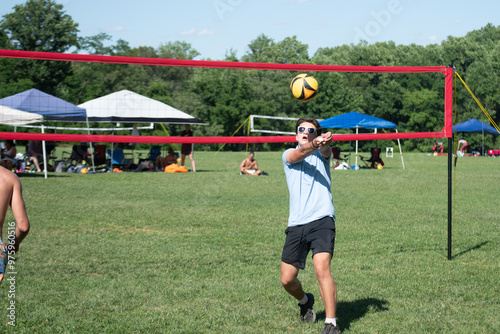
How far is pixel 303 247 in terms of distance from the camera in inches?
193

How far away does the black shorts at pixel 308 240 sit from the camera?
4734 millimetres

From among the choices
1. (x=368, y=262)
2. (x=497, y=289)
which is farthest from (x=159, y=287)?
(x=497, y=289)

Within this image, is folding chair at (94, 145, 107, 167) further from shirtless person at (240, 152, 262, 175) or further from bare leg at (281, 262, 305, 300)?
bare leg at (281, 262, 305, 300)

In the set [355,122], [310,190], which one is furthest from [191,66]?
[355,122]

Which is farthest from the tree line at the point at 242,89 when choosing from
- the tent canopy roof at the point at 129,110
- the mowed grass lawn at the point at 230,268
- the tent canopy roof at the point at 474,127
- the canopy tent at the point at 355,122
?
the mowed grass lawn at the point at 230,268

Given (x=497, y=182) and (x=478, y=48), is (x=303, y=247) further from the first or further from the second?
(x=478, y=48)

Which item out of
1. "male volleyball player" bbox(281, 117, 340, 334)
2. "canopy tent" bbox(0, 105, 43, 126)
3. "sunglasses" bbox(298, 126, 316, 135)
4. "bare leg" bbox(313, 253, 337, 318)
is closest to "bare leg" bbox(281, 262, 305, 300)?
"male volleyball player" bbox(281, 117, 340, 334)

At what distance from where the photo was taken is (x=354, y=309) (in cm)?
540

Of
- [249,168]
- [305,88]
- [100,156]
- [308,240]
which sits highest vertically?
[305,88]

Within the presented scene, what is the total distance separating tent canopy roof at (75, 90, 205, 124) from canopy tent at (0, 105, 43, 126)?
4049 mm

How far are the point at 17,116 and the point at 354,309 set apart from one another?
16175 millimetres

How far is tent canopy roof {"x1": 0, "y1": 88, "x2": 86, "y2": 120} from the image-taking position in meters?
19.5

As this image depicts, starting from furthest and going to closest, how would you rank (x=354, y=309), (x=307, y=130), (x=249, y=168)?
(x=249, y=168) < (x=354, y=309) < (x=307, y=130)

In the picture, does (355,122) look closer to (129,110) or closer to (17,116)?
(129,110)
